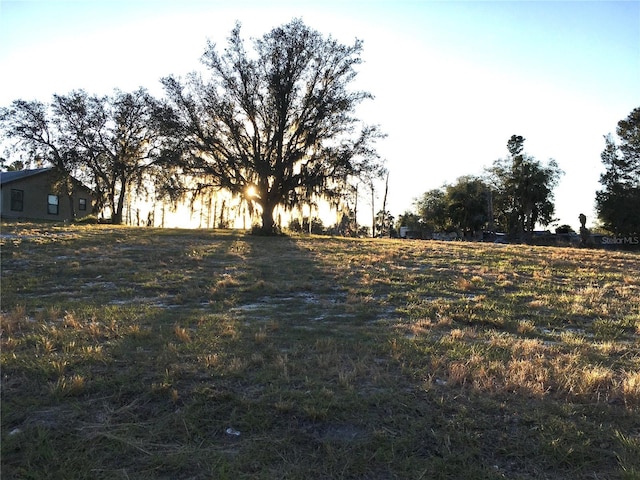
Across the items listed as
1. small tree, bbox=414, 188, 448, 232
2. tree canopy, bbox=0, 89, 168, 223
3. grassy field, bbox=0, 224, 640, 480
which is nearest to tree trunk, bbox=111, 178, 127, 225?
tree canopy, bbox=0, 89, 168, 223

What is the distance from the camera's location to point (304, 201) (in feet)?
91.2

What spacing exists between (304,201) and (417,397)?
24307 mm

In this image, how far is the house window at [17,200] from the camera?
35875mm

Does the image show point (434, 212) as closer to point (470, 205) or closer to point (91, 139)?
point (470, 205)

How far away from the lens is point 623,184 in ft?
152

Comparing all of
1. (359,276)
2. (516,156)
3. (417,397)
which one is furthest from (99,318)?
(516,156)

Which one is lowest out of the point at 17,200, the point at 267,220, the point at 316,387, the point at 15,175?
the point at 316,387

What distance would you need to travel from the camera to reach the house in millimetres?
35594

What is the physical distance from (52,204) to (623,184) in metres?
52.6

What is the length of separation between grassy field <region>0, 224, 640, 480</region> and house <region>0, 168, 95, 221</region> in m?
33.0

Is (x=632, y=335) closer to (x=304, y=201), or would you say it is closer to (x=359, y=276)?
(x=359, y=276)

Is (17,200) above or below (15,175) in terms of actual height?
below

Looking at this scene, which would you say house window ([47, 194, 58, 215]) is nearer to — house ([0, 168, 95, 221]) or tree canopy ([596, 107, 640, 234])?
house ([0, 168, 95, 221])

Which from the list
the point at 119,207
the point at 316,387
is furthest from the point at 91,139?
the point at 316,387
